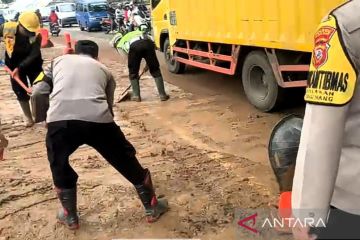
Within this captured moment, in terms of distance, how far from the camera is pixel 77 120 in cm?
318

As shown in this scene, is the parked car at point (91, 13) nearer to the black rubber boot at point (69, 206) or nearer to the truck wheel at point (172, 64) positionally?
the truck wheel at point (172, 64)

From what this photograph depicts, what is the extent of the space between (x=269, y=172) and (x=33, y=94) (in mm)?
2324

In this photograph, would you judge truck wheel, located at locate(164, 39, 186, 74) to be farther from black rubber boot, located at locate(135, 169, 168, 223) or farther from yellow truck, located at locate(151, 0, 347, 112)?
black rubber boot, located at locate(135, 169, 168, 223)

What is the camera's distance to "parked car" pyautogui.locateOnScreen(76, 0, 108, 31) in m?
29.8

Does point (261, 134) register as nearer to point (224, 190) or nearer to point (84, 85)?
point (224, 190)

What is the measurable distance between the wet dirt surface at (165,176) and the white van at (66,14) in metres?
30.5

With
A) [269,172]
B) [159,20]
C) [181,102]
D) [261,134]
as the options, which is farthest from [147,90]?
[269,172]

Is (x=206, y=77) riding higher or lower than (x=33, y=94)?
lower

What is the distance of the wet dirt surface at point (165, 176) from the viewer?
3.52 meters

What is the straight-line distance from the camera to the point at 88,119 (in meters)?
3.20

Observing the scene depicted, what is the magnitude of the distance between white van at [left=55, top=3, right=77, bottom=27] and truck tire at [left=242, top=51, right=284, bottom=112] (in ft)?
104

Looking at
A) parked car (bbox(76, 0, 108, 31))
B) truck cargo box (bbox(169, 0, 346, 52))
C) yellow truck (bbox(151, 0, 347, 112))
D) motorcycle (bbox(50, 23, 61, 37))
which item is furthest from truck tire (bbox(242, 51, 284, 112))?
parked car (bbox(76, 0, 108, 31))

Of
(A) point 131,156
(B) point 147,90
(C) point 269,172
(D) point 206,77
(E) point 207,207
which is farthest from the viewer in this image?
(D) point 206,77

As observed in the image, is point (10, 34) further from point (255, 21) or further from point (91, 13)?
point (91, 13)
